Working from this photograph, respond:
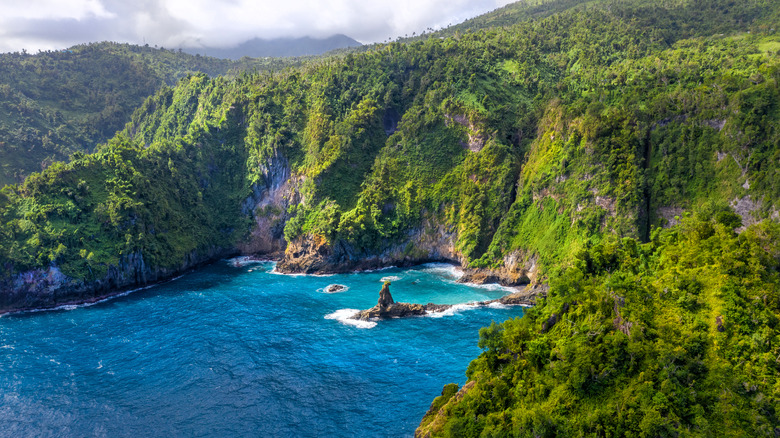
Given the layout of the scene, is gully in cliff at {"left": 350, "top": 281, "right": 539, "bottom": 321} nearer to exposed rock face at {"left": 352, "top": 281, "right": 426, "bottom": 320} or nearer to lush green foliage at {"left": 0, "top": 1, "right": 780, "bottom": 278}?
exposed rock face at {"left": 352, "top": 281, "right": 426, "bottom": 320}

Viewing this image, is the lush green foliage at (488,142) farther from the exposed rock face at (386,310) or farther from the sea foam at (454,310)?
the exposed rock face at (386,310)

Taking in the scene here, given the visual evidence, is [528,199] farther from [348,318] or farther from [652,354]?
[652,354]

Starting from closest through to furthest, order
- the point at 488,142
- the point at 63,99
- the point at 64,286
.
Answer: the point at 64,286 → the point at 488,142 → the point at 63,99

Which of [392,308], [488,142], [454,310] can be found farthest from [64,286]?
[488,142]

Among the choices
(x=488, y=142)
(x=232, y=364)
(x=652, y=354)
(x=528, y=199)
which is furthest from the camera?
(x=488, y=142)

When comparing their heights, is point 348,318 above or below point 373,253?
below

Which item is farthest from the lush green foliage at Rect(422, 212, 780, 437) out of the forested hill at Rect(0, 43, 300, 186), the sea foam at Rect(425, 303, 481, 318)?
the forested hill at Rect(0, 43, 300, 186)
